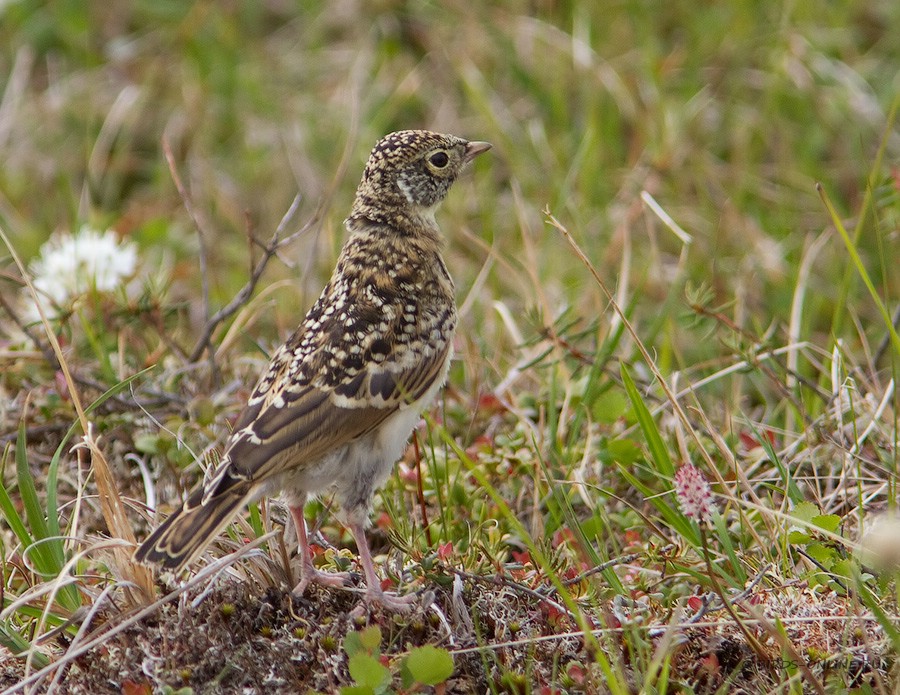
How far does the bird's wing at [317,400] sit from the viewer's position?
3719 millimetres

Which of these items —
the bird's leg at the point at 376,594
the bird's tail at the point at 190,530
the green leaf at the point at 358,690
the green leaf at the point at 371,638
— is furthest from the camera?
the bird's leg at the point at 376,594

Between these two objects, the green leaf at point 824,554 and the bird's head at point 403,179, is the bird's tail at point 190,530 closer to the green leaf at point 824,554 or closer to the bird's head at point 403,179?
the bird's head at point 403,179

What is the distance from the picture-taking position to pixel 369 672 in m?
3.19

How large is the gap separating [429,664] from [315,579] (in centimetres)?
63

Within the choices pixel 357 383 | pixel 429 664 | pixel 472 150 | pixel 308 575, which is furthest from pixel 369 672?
pixel 472 150

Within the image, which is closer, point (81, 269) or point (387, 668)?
point (387, 668)

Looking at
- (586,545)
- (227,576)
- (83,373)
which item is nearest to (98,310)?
(83,373)

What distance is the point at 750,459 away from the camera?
4.67m

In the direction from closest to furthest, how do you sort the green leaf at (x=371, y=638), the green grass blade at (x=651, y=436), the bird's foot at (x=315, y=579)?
the green leaf at (x=371, y=638)
the bird's foot at (x=315, y=579)
the green grass blade at (x=651, y=436)

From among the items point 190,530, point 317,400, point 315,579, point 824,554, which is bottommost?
point 824,554

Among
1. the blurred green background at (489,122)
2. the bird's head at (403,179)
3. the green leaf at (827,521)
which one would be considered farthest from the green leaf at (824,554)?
the blurred green background at (489,122)

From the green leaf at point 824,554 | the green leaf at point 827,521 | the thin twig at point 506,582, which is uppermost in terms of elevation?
the thin twig at point 506,582

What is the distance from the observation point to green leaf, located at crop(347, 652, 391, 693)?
3184 mm

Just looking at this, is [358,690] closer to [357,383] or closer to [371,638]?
[371,638]
